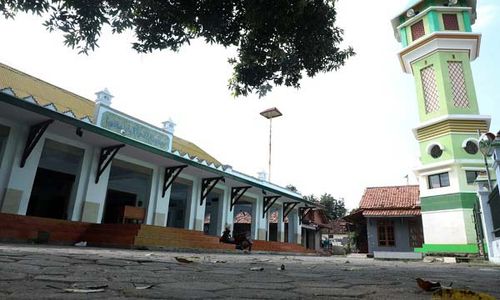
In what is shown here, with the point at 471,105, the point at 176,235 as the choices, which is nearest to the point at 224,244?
the point at 176,235

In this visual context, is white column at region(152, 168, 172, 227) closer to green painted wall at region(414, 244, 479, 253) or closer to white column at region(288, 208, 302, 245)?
white column at region(288, 208, 302, 245)

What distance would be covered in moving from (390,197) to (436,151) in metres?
6.45

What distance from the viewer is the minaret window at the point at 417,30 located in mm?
22000

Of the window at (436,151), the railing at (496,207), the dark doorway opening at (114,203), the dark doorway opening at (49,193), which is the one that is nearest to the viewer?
the railing at (496,207)

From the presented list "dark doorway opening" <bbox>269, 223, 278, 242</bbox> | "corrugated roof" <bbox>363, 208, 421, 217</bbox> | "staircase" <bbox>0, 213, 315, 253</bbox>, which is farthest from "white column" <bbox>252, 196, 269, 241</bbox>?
"corrugated roof" <bbox>363, 208, 421, 217</bbox>

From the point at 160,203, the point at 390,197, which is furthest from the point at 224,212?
the point at 390,197

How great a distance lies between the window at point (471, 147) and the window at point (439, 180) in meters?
1.80

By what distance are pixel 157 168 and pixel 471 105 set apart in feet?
60.0

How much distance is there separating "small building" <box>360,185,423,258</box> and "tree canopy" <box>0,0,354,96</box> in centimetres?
2072

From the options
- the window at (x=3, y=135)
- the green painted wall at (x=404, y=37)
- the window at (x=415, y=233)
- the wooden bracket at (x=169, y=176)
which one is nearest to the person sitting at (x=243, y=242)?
the wooden bracket at (x=169, y=176)

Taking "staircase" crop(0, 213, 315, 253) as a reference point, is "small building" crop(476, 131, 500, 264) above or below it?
above

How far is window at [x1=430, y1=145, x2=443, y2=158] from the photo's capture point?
2044 cm

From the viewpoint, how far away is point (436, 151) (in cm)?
2080

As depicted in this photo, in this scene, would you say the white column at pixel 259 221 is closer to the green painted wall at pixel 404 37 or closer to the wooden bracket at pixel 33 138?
the wooden bracket at pixel 33 138
